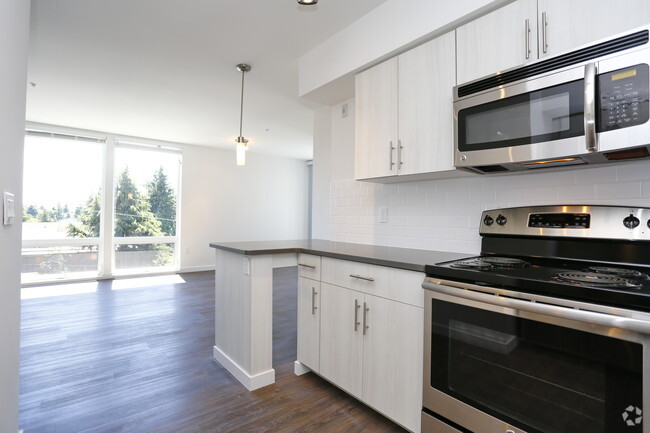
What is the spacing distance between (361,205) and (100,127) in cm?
480

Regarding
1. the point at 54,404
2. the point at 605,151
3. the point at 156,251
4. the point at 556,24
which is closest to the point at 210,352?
the point at 54,404

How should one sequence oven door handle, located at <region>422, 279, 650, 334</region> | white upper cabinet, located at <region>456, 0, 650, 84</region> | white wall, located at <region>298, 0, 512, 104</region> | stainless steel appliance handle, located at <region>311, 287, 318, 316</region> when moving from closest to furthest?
1. oven door handle, located at <region>422, 279, 650, 334</region>
2. white upper cabinet, located at <region>456, 0, 650, 84</region>
3. white wall, located at <region>298, 0, 512, 104</region>
4. stainless steel appliance handle, located at <region>311, 287, 318, 316</region>

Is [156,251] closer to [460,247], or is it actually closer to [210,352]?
[210,352]

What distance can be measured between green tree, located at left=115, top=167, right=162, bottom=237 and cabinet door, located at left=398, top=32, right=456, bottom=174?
5542mm

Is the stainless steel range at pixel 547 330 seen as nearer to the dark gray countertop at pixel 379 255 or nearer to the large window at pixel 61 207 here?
the dark gray countertop at pixel 379 255

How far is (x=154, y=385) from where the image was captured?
2.21 m

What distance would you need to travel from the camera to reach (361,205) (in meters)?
2.84

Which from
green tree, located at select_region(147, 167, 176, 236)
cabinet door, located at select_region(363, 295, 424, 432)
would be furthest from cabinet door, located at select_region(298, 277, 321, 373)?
green tree, located at select_region(147, 167, 176, 236)

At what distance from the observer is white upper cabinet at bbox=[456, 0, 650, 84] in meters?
1.30

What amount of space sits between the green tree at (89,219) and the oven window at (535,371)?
6072 millimetres

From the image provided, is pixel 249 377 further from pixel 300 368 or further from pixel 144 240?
pixel 144 240

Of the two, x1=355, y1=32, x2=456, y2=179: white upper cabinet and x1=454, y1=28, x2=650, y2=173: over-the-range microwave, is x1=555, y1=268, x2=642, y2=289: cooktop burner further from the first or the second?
x1=355, y1=32, x2=456, y2=179: white upper cabinet

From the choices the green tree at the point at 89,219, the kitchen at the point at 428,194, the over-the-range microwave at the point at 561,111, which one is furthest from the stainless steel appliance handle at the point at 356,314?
the green tree at the point at 89,219

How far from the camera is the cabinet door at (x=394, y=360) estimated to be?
1579 millimetres
